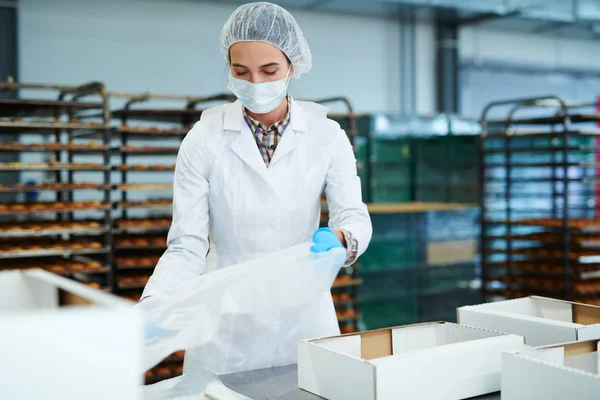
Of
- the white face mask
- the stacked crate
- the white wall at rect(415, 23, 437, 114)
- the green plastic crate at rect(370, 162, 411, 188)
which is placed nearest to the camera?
the white face mask

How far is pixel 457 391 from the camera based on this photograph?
1.47 meters

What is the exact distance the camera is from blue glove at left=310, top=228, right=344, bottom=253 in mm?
1633

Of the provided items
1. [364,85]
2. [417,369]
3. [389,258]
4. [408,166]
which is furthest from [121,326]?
[364,85]

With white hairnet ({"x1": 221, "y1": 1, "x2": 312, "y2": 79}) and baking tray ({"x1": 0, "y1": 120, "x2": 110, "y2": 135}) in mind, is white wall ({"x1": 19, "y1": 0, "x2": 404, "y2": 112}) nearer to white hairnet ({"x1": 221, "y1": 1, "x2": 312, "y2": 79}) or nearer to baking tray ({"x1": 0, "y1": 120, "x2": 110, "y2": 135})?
baking tray ({"x1": 0, "y1": 120, "x2": 110, "y2": 135})

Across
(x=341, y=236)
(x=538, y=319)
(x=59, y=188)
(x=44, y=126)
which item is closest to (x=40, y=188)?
(x=59, y=188)

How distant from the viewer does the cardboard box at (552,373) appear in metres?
1.25

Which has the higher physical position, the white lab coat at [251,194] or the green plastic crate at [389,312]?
the white lab coat at [251,194]

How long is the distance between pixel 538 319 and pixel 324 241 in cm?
62

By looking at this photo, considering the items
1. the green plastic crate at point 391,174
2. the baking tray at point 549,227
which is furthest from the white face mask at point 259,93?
the green plastic crate at point 391,174

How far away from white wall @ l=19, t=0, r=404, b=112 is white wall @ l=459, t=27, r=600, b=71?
118 cm

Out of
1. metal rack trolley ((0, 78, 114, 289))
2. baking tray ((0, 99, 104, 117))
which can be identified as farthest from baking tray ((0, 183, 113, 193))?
baking tray ((0, 99, 104, 117))

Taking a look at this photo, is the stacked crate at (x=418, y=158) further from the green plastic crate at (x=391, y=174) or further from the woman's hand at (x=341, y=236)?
the woman's hand at (x=341, y=236)

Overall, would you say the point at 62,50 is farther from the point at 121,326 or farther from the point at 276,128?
the point at 121,326

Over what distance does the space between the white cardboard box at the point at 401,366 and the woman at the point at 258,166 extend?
0.42 meters
